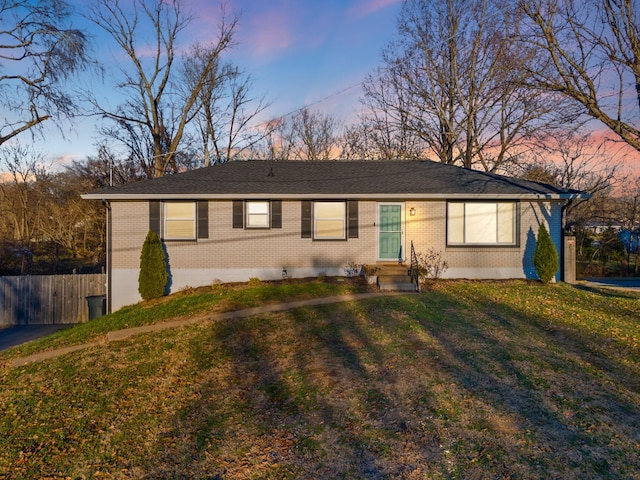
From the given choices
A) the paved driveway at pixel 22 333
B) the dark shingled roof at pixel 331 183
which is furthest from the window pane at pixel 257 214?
the paved driveway at pixel 22 333

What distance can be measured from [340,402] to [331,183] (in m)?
9.52

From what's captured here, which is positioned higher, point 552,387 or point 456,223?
point 456,223

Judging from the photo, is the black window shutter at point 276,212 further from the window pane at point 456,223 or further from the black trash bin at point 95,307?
the black trash bin at point 95,307

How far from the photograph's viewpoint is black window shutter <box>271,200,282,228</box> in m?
13.1

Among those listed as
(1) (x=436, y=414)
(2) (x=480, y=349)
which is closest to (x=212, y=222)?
(2) (x=480, y=349)

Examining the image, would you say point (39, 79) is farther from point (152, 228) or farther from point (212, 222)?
point (212, 222)

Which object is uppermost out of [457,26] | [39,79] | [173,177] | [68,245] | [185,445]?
[457,26]

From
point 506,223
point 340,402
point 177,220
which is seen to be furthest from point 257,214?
point 340,402

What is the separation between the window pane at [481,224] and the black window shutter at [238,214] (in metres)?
7.00

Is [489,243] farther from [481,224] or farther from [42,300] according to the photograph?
[42,300]

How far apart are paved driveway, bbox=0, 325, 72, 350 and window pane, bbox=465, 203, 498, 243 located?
41.8 feet

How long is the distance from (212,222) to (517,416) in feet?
34.2

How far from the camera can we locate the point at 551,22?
1270cm

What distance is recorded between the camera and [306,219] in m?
13.1
